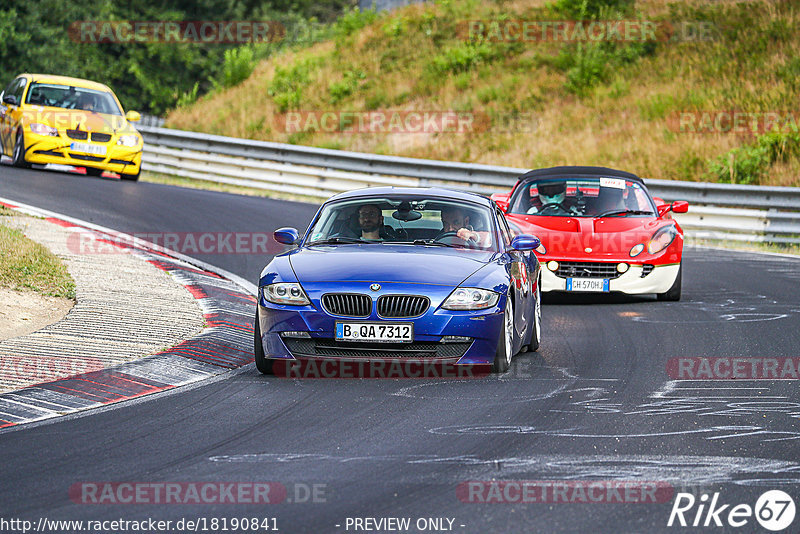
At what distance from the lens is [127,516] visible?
531 centimetres

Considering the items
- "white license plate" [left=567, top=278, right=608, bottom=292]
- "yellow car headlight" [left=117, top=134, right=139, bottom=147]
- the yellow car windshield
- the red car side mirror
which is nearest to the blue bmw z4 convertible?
"white license plate" [left=567, top=278, right=608, bottom=292]

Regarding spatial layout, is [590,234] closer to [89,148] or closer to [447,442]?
[447,442]

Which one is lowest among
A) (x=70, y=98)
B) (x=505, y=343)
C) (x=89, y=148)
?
(x=505, y=343)

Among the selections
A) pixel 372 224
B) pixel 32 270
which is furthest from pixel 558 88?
pixel 372 224

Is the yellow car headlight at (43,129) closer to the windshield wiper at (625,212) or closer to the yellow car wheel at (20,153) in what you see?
the yellow car wheel at (20,153)

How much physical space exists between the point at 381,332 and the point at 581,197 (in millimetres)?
6952

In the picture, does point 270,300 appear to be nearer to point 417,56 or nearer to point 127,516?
point 127,516

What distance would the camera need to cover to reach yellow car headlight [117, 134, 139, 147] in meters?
23.7

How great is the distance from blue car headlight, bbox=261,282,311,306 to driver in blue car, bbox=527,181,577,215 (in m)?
6.43

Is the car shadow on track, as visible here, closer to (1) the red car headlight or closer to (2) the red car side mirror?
(1) the red car headlight

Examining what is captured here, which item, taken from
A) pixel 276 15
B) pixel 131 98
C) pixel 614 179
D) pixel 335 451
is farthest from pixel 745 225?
pixel 276 15

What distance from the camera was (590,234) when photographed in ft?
46.0

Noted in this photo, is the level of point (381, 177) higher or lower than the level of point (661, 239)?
higher

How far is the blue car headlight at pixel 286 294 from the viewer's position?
882 cm
